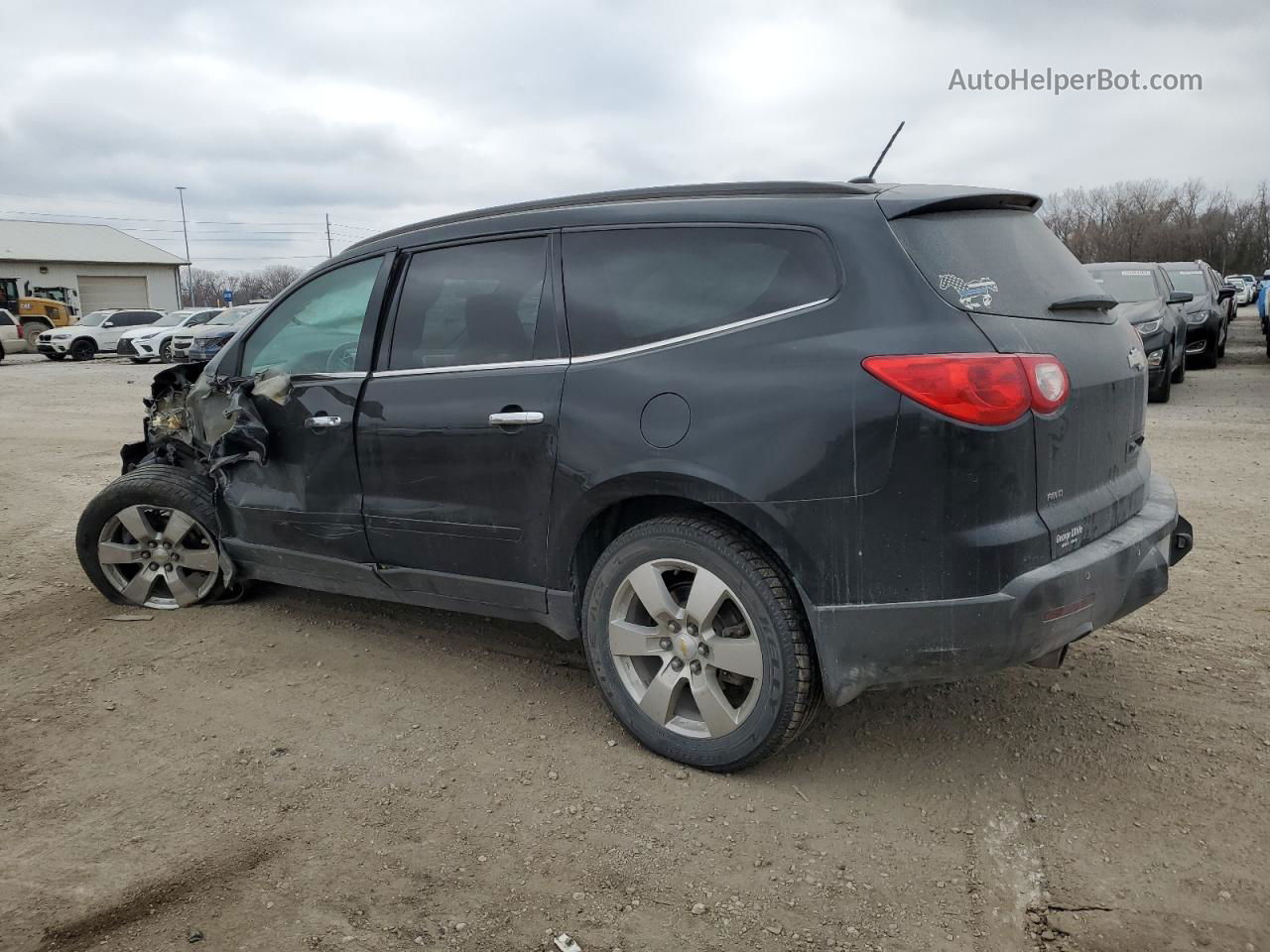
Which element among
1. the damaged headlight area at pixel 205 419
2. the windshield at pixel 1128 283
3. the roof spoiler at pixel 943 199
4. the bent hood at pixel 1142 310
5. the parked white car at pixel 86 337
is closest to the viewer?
the roof spoiler at pixel 943 199

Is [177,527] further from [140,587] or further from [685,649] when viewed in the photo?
[685,649]

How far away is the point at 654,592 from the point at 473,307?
51.2 inches

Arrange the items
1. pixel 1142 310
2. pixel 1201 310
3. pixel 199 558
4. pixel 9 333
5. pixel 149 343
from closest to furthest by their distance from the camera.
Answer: pixel 199 558 → pixel 1142 310 → pixel 1201 310 → pixel 149 343 → pixel 9 333

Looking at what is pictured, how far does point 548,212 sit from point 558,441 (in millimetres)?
882

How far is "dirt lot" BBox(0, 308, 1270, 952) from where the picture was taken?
2.45m

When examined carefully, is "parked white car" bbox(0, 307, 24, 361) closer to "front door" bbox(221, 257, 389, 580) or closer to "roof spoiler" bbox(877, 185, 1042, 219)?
"front door" bbox(221, 257, 389, 580)

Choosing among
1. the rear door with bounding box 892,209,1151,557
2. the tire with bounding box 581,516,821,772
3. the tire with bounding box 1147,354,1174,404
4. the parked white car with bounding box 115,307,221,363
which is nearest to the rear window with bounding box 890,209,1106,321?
the rear door with bounding box 892,209,1151,557

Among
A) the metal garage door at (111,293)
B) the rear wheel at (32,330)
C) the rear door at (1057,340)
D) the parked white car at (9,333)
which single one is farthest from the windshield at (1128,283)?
the metal garage door at (111,293)

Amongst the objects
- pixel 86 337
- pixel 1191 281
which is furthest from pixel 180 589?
pixel 86 337

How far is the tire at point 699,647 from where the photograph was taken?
287cm

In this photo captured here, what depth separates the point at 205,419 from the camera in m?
4.52

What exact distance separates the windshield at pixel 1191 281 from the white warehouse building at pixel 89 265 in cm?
5188

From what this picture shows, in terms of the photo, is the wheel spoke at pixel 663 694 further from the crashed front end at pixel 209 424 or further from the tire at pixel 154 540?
the tire at pixel 154 540

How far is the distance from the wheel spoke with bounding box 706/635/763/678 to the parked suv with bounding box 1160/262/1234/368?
13.9 meters
